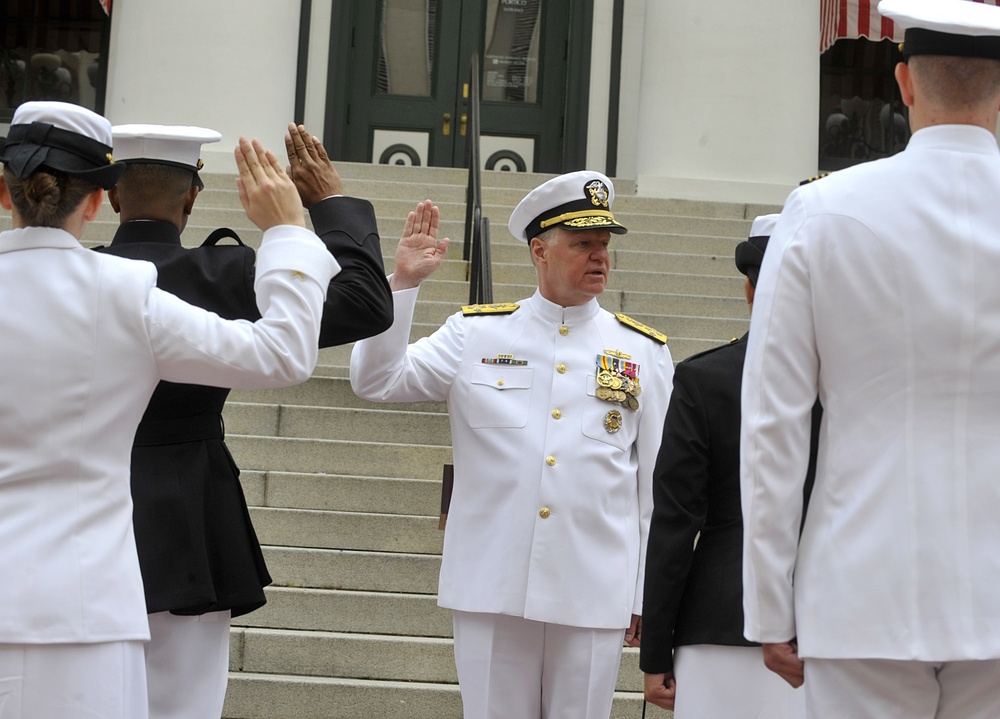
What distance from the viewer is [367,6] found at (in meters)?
11.5

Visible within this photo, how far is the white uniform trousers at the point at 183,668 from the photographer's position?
300 cm

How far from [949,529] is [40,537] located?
1.58 m

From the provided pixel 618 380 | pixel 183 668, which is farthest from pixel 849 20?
pixel 183 668

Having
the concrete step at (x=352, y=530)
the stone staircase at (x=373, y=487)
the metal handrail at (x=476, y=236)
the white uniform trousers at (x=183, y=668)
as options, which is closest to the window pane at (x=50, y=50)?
the stone staircase at (x=373, y=487)

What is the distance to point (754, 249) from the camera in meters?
3.29

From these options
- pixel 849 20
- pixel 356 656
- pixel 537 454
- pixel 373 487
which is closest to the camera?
pixel 537 454

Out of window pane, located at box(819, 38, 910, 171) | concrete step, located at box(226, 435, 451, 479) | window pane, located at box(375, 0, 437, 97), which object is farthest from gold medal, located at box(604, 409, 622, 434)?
window pane, located at box(819, 38, 910, 171)

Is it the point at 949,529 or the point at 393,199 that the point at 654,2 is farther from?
the point at 949,529

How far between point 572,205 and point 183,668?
193 cm

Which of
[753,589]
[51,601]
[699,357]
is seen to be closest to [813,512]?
[753,589]

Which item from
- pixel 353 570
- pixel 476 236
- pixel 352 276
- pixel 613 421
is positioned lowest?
pixel 353 570

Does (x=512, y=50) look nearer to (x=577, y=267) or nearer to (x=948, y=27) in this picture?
(x=577, y=267)

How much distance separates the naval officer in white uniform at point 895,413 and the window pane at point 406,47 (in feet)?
31.6

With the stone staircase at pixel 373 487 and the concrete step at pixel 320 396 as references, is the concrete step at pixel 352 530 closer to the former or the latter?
the stone staircase at pixel 373 487
